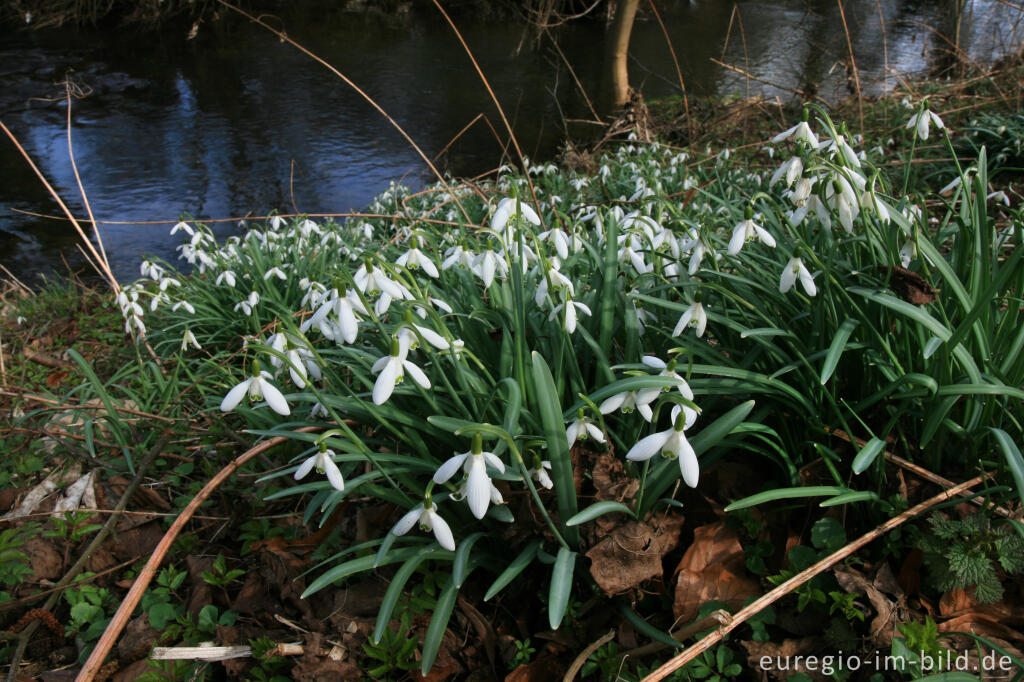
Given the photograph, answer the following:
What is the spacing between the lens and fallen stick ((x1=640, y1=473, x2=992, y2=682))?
45.1 inches

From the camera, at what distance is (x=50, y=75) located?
13.4 m

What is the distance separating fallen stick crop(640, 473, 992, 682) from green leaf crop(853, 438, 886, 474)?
17 centimetres

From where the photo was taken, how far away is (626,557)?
53.1 inches

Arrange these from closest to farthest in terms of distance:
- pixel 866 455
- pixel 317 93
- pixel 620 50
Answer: pixel 866 455, pixel 620 50, pixel 317 93

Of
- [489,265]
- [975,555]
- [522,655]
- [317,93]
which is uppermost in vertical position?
[317,93]

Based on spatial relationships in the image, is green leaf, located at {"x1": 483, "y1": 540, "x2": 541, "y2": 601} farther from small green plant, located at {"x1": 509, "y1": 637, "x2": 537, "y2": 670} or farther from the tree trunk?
the tree trunk

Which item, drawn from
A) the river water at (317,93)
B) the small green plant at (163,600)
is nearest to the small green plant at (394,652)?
the small green plant at (163,600)

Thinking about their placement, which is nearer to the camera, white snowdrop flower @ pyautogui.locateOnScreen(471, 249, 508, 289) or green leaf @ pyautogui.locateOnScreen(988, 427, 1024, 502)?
green leaf @ pyautogui.locateOnScreen(988, 427, 1024, 502)

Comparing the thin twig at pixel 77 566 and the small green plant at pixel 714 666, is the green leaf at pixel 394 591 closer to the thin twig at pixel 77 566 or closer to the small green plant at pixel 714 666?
the small green plant at pixel 714 666

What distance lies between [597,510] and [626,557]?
16 cm

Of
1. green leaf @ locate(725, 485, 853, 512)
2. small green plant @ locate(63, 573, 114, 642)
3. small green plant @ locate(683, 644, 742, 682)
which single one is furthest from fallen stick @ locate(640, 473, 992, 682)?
small green plant @ locate(63, 573, 114, 642)

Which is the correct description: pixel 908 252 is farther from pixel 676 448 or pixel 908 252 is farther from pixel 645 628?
pixel 645 628

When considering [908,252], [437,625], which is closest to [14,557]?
[437,625]

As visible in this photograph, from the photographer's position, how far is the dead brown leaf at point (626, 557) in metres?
1.32
